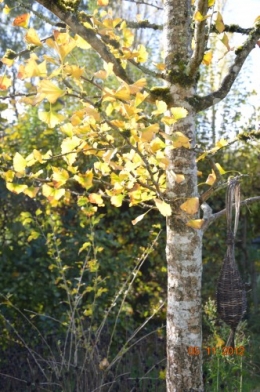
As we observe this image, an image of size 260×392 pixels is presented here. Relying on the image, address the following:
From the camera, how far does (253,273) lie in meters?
5.78

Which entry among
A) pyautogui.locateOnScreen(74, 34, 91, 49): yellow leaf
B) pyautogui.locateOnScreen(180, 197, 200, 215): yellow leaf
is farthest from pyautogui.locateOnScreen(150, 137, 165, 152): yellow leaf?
pyautogui.locateOnScreen(74, 34, 91, 49): yellow leaf

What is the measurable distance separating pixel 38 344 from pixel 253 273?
7.74 feet

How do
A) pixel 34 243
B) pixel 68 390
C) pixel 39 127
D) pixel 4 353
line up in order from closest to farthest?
pixel 68 390
pixel 4 353
pixel 34 243
pixel 39 127

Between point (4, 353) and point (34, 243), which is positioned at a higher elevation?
point (34, 243)

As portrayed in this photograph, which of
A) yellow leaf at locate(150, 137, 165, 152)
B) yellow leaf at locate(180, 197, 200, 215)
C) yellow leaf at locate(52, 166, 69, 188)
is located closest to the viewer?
yellow leaf at locate(150, 137, 165, 152)

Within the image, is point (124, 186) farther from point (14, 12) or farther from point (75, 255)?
point (14, 12)

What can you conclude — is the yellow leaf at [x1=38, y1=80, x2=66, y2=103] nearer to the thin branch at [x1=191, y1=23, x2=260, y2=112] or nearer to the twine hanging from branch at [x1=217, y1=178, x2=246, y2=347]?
the thin branch at [x1=191, y1=23, x2=260, y2=112]

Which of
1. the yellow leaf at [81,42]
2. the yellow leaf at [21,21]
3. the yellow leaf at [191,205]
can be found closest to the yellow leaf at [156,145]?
the yellow leaf at [191,205]

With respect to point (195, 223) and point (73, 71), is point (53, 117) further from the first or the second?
point (195, 223)

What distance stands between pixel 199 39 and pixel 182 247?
77 centimetres

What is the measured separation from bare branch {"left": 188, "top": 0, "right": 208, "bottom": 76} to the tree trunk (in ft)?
0.20

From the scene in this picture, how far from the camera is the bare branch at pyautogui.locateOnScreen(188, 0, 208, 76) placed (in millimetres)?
2119

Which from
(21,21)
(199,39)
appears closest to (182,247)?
(199,39)

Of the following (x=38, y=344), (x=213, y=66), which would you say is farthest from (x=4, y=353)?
(x=213, y=66)
